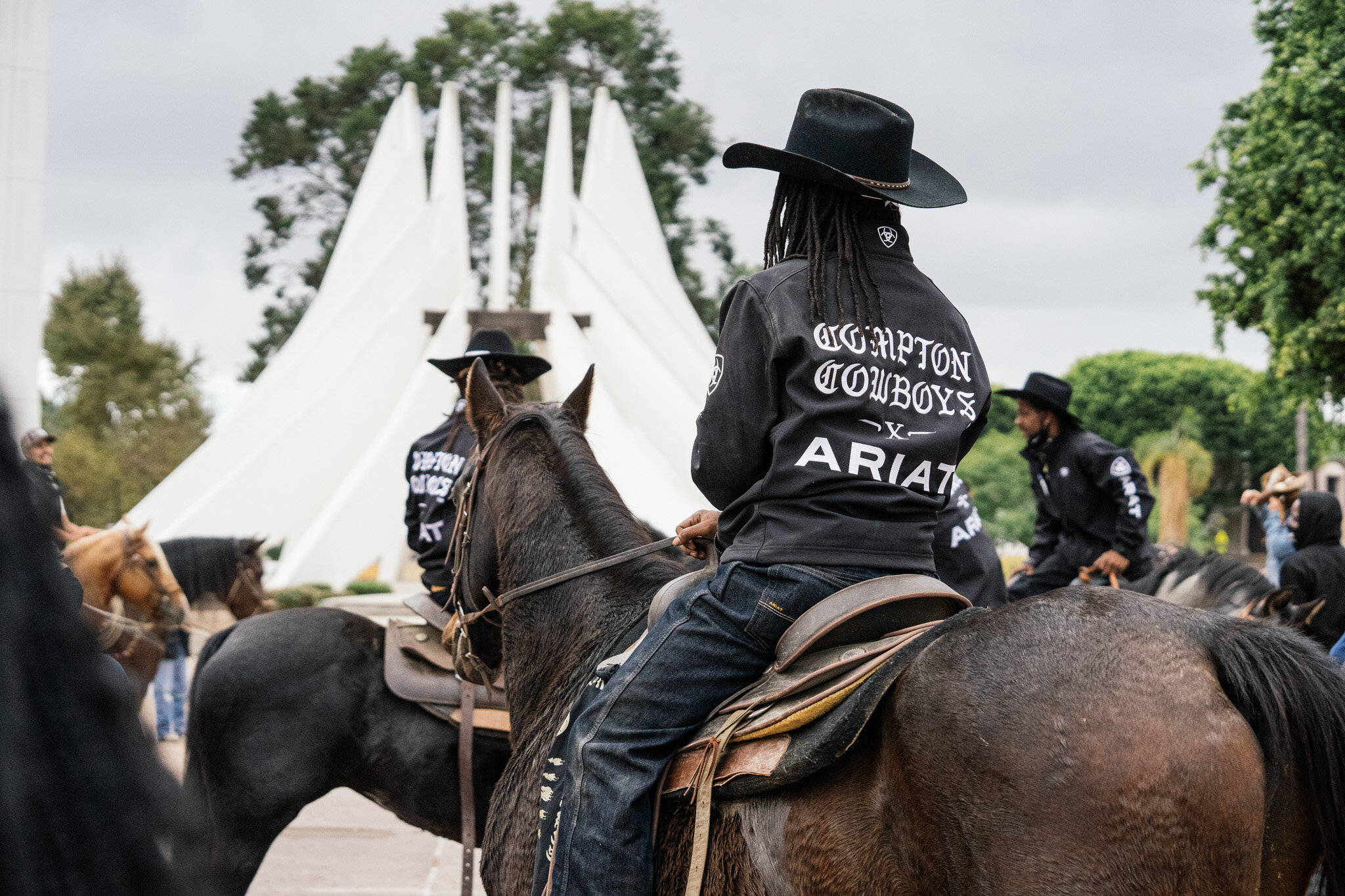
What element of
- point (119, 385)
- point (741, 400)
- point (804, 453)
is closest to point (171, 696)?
point (741, 400)

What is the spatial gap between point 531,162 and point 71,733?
149ft

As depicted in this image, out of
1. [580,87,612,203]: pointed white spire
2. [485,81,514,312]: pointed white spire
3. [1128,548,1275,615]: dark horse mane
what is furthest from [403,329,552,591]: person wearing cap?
[580,87,612,203]: pointed white spire

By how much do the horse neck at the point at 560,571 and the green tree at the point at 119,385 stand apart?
2332 cm

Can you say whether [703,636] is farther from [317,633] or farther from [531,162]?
[531,162]

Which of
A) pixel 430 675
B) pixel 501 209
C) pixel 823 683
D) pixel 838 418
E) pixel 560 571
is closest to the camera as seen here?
pixel 823 683

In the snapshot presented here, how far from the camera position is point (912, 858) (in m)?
1.93

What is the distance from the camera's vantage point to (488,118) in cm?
4488

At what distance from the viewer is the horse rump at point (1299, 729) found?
5.96 feet

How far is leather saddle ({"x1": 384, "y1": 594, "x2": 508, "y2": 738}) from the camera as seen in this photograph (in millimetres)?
4371


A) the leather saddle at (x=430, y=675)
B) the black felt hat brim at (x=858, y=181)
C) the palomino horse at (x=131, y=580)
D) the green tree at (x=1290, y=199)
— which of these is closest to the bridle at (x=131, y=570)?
the palomino horse at (x=131, y=580)

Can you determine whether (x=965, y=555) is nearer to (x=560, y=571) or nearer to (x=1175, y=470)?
(x=560, y=571)

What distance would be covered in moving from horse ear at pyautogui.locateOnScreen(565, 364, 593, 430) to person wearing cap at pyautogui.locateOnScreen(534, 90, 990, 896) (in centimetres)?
106

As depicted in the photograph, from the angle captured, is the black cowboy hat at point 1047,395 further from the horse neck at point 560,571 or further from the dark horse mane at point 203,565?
the dark horse mane at point 203,565

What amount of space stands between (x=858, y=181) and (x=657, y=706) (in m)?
1.16
